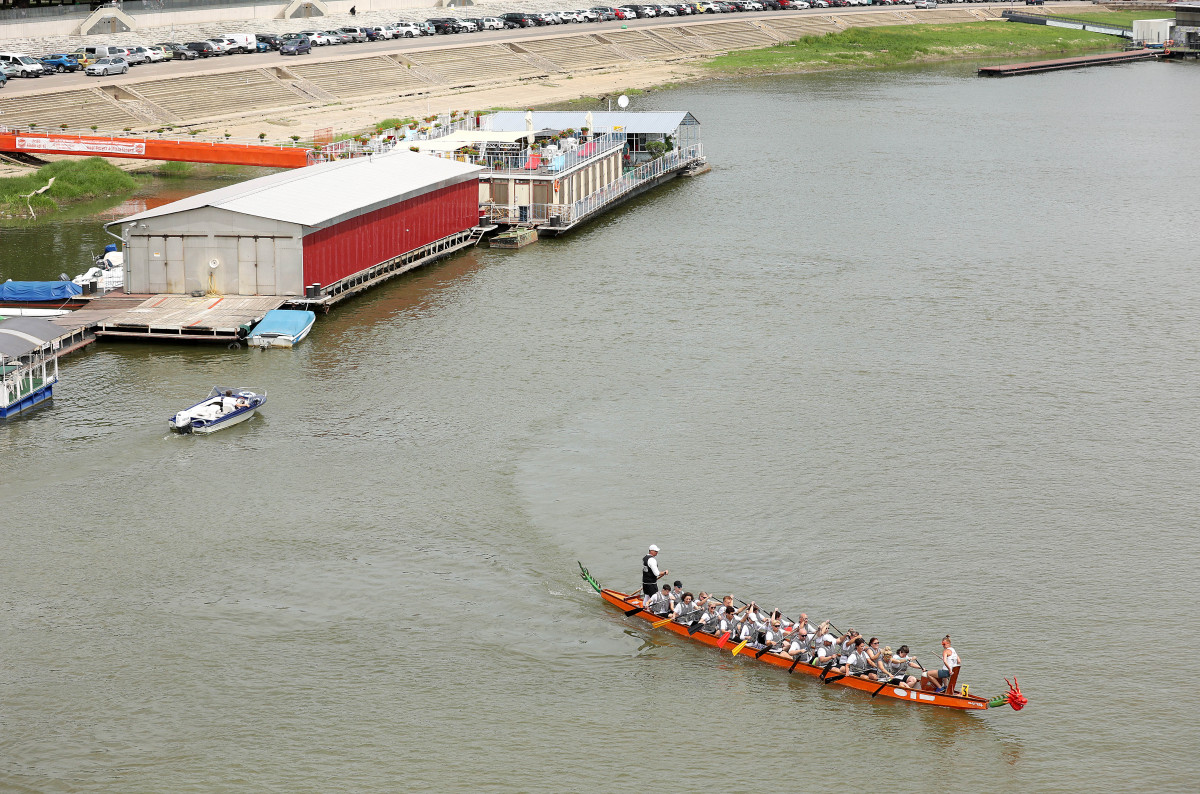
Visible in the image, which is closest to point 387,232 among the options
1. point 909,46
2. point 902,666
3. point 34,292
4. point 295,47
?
point 34,292

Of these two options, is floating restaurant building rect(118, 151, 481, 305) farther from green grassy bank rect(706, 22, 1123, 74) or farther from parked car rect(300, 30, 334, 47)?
green grassy bank rect(706, 22, 1123, 74)

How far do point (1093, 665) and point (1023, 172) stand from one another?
6837 cm

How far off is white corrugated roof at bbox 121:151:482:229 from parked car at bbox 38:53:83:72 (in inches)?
2010

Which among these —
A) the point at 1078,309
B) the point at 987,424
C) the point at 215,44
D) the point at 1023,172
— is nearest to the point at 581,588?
the point at 987,424

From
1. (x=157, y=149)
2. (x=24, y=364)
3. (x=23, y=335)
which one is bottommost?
(x=24, y=364)

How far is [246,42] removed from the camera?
12975 centimetres

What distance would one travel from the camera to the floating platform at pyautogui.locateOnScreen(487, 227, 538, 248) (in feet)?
242

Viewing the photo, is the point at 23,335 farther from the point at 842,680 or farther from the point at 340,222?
the point at 842,680

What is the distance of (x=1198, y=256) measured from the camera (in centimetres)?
7106

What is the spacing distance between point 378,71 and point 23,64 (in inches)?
1246

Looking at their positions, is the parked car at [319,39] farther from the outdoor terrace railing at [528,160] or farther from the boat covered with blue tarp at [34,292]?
the boat covered with blue tarp at [34,292]

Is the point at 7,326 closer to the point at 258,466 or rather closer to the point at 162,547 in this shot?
the point at 258,466

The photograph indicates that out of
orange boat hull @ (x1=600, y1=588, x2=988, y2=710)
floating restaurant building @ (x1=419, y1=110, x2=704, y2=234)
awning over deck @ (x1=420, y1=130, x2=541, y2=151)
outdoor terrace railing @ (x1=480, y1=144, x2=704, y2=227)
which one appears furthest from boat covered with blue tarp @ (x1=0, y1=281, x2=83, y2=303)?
orange boat hull @ (x1=600, y1=588, x2=988, y2=710)

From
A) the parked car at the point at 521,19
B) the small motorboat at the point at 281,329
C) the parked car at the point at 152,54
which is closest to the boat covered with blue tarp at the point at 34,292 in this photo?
the small motorboat at the point at 281,329
